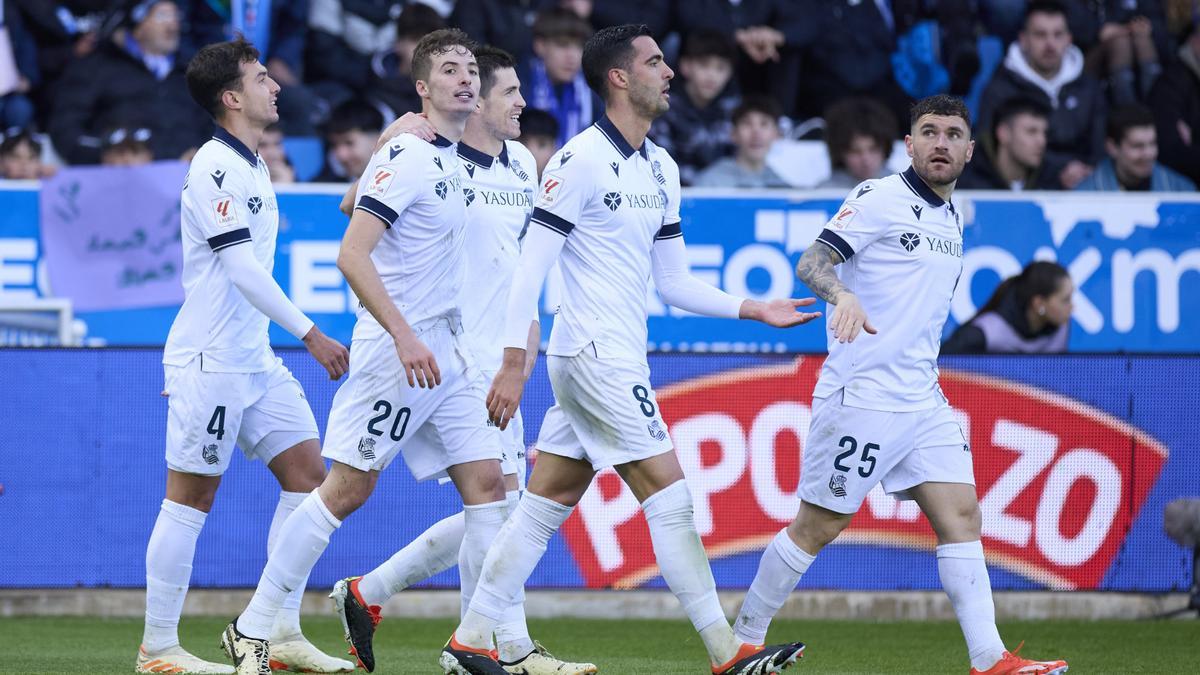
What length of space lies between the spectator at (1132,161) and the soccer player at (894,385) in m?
6.32

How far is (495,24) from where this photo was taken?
13.8 metres

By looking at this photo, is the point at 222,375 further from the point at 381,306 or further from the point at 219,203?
the point at 381,306

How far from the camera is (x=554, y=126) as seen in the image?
1230cm

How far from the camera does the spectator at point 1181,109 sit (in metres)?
13.9

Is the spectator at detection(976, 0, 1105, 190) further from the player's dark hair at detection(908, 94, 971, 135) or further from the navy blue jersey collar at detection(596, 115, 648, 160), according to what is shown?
the navy blue jersey collar at detection(596, 115, 648, 160)

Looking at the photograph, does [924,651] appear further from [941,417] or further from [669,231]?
[669,231]

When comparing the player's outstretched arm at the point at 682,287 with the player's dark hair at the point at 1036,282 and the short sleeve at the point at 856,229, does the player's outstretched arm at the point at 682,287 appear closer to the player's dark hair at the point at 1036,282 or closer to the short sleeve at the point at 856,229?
the short sleeve at the point at 856,229

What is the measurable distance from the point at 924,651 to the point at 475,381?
10.5 feet

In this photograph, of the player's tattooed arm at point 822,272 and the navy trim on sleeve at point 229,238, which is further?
the navy trim on sleeve at point 229,238

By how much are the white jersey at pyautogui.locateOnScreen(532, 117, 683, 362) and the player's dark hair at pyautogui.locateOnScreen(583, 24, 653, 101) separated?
8.7 inches

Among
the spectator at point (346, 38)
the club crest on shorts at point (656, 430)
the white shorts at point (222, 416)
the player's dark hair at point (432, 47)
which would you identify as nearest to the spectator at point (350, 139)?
the spectator at point (346, 38)

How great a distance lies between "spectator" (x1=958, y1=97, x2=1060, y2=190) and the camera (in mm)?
13078

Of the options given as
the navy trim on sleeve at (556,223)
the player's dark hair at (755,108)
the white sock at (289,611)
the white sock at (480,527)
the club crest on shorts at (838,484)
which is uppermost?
the player's dark hair at (755,108)

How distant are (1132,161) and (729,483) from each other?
480 centimetres
